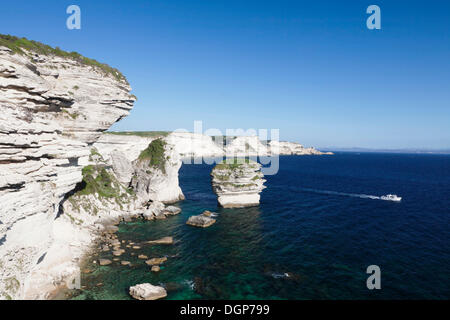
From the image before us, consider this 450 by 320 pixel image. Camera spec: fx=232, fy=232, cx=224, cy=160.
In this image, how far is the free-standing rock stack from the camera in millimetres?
49938

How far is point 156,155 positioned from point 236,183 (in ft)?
63.8

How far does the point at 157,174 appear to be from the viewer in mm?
51719

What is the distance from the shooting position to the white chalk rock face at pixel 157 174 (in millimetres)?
51688

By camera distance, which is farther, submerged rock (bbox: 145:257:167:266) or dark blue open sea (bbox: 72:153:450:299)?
submerged rock (bbox: 145:257:167:266)

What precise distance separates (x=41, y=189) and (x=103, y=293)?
10925 millimetres

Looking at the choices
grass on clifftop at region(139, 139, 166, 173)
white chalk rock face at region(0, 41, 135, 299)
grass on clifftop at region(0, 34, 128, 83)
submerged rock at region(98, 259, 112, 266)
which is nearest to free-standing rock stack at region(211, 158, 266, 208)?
grass on clifftop at region(139, 139, 166, 173)

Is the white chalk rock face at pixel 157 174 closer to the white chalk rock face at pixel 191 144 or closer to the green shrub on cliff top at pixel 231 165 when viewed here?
the green shrub on cliff top at pixel 231 165

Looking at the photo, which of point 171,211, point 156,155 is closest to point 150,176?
point 156,155

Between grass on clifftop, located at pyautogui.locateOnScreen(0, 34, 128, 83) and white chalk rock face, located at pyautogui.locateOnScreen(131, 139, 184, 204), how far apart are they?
19.9m

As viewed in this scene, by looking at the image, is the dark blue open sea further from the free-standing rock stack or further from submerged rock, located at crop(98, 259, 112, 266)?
the free-standing rock stack

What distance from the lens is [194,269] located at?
25.6m

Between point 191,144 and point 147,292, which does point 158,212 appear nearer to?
point 147,292
